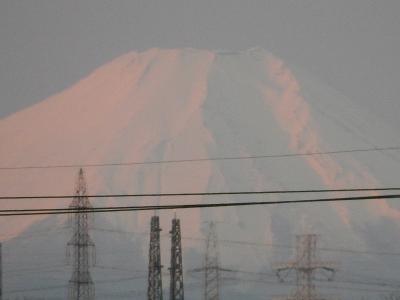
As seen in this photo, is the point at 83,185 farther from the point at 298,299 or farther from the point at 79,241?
the point at 298,299

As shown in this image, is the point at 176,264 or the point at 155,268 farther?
the point at 155,268

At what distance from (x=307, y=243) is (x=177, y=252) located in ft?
131

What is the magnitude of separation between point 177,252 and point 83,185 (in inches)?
653

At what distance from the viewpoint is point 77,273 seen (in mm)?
100250

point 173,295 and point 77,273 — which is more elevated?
point 77,273

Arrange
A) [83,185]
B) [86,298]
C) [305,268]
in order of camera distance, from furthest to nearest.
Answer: [305,268] < [86,298] < [83,185]

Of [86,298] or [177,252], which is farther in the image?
[86,298]

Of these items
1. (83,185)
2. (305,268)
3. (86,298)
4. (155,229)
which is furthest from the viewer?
(305,268)

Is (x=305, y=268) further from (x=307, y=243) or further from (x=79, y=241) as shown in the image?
(x=79, y=241)

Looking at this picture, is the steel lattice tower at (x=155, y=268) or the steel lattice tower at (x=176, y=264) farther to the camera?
the steel lattice tower at (x=155, y=268)

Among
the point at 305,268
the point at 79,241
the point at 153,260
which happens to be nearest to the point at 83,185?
the point at 79,241

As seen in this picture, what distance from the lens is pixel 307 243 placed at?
390ft

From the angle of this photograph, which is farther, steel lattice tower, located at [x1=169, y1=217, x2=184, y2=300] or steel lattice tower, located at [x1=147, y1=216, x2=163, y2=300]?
steel lattice tower, located at [x1=147, y1=216, x2=163, y2=300]

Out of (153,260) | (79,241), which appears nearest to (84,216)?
(79,241)
